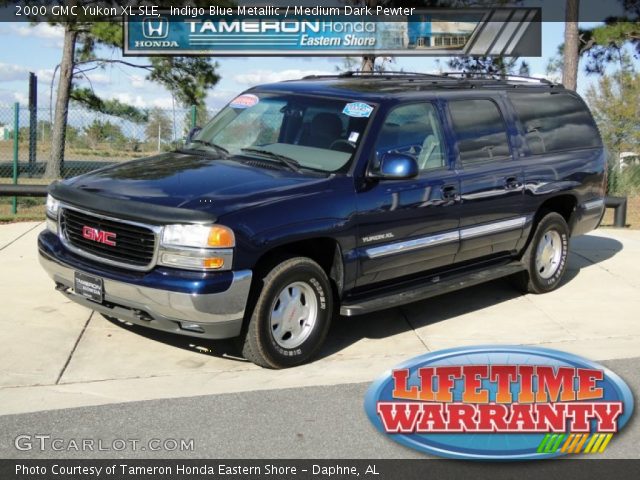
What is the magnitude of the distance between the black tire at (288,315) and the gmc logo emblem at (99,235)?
1038mm

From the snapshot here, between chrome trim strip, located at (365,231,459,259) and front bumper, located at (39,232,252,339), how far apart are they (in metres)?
1.22

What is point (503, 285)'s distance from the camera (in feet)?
29.2

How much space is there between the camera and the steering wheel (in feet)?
21.4

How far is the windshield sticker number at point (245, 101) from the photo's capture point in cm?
740

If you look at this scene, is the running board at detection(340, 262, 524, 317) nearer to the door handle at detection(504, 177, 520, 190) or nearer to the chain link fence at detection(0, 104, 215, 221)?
the door handle at detection(504, 177, 520, 190)

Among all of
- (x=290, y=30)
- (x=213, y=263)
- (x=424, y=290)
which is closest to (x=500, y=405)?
(x=424, y=290)

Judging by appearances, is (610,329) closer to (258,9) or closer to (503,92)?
(503,92)

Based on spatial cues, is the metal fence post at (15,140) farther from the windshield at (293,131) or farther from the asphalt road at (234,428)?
the asphalt road at (234,428)

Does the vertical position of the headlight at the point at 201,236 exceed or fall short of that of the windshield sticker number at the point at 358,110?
it falls short

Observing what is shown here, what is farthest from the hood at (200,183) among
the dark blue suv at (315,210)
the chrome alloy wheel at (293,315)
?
the chrome alloy wheel at (293,315)

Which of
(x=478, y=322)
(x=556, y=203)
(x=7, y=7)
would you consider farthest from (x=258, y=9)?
(x=478, y=322)

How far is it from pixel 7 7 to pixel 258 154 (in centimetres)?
1574

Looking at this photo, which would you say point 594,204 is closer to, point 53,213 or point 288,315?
point 288,315

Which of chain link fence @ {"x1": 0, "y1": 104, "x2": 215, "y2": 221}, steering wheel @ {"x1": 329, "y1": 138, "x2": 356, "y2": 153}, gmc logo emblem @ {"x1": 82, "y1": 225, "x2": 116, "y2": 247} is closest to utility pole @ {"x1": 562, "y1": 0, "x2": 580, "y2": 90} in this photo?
chain link fence @ {"x1": 0, "y1": 104, "x2": 215, "y2": 221}
